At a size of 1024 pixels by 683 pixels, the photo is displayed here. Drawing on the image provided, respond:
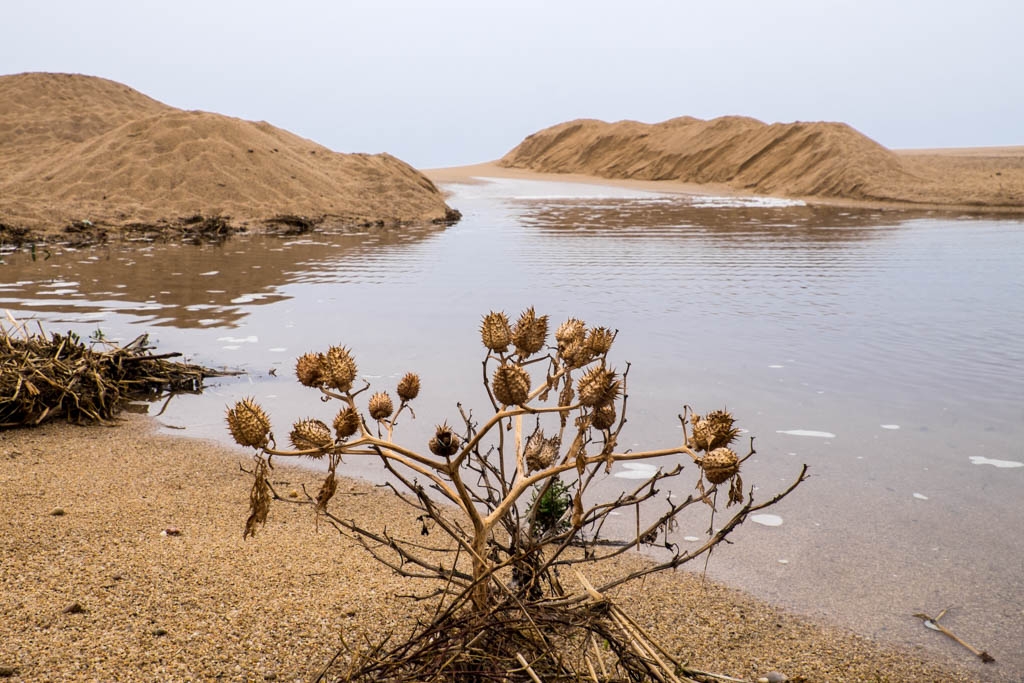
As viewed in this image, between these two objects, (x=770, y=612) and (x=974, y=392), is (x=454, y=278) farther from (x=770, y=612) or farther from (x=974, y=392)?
(x=770, y=612)

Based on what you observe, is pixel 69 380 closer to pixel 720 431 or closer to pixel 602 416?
pixel 602 416

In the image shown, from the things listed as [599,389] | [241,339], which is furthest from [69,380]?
[599,389]

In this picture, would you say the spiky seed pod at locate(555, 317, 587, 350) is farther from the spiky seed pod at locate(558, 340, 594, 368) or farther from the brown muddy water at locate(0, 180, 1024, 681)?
the brown muddy water at locate(0, 180, 1024, 681)

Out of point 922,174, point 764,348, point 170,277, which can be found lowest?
point 764,348

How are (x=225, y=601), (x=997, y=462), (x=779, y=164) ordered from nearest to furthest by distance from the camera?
(x=225, y=601), (x=997, y=462), (x=779, y=164)

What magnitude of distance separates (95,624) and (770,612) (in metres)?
2.17

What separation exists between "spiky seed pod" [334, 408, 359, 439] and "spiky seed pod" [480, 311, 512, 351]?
34 cm

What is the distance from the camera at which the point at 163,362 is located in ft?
19.0

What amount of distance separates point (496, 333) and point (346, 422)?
398 millimetres

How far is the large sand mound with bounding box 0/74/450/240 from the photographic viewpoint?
17953 millimetres

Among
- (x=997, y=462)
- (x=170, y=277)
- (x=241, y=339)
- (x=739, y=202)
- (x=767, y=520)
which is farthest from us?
(x=739, y=202)

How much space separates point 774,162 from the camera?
39.3 m

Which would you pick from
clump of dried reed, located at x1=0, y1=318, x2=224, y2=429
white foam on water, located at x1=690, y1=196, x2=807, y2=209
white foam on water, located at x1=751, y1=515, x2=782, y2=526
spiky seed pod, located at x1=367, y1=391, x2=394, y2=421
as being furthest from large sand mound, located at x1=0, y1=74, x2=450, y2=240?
spiky seed pod, located at x1=367, y1=391, x2=394, y2=421

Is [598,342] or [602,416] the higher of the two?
[598,342]
